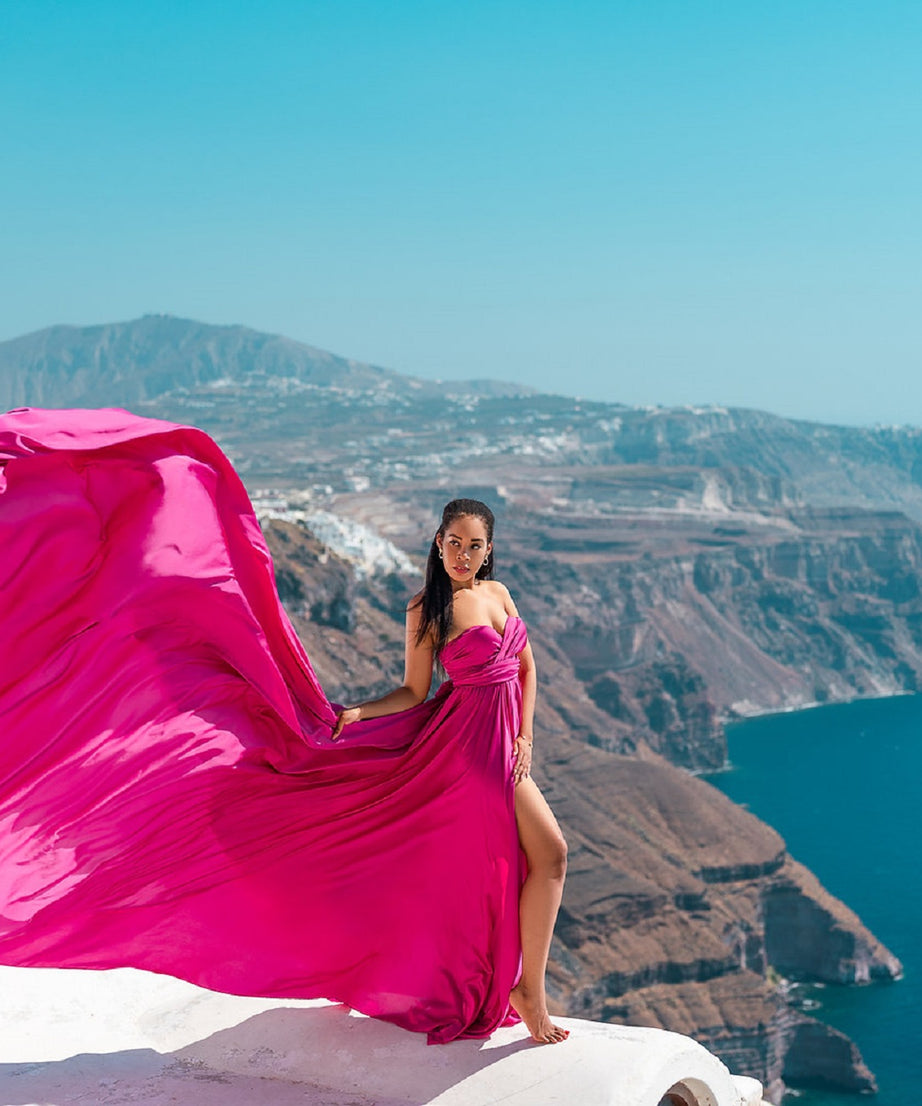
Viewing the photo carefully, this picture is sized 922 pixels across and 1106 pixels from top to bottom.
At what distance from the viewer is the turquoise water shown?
227ft

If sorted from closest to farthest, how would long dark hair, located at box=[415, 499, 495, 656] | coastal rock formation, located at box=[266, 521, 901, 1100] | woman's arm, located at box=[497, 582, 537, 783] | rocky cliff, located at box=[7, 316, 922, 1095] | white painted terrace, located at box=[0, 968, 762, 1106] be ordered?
white painted terrace, located at box=[0, 968, 762, 1106] < woman's arm, located at box=[497, 582, 537, 783] < long dark hair, located at box=[415, 499, 495, 656] < coastal rock formation, located at box=[266, 521, 901, 1100] < rocky cliff, located at box=[7, 316, 922, 1095]

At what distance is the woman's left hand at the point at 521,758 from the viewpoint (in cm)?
601

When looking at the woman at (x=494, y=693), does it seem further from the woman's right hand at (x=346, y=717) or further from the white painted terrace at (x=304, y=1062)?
the white painted terrace at (x=304, y=1062)

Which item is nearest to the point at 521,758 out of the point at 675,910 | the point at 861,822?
the point at 675,910

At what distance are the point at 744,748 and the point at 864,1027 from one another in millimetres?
60892

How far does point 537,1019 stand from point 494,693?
1497 mm

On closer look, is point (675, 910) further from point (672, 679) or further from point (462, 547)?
point (672, 679)

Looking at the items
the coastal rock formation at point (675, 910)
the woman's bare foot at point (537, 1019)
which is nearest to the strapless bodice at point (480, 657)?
the woman's bare foot at point (537, 1019)

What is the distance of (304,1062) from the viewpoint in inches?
251

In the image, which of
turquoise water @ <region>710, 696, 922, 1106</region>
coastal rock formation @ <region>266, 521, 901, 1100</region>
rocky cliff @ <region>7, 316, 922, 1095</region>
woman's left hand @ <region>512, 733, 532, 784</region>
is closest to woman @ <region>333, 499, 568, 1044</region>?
woman's left hand @ <region>512, 733, 532, 784</region>

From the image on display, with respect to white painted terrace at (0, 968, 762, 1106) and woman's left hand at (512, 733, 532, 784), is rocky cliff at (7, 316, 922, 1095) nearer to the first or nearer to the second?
white painted terrace at (0, 968, 762, 1106)

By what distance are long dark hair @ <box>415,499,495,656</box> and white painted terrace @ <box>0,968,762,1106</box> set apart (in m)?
1.89

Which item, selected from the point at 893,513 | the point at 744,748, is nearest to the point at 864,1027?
the point at 744,748

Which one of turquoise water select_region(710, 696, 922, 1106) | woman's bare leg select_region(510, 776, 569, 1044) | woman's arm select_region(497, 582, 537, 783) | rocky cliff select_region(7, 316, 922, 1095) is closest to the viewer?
woman's bare leg select_region(510, 776, 569, 1044)
